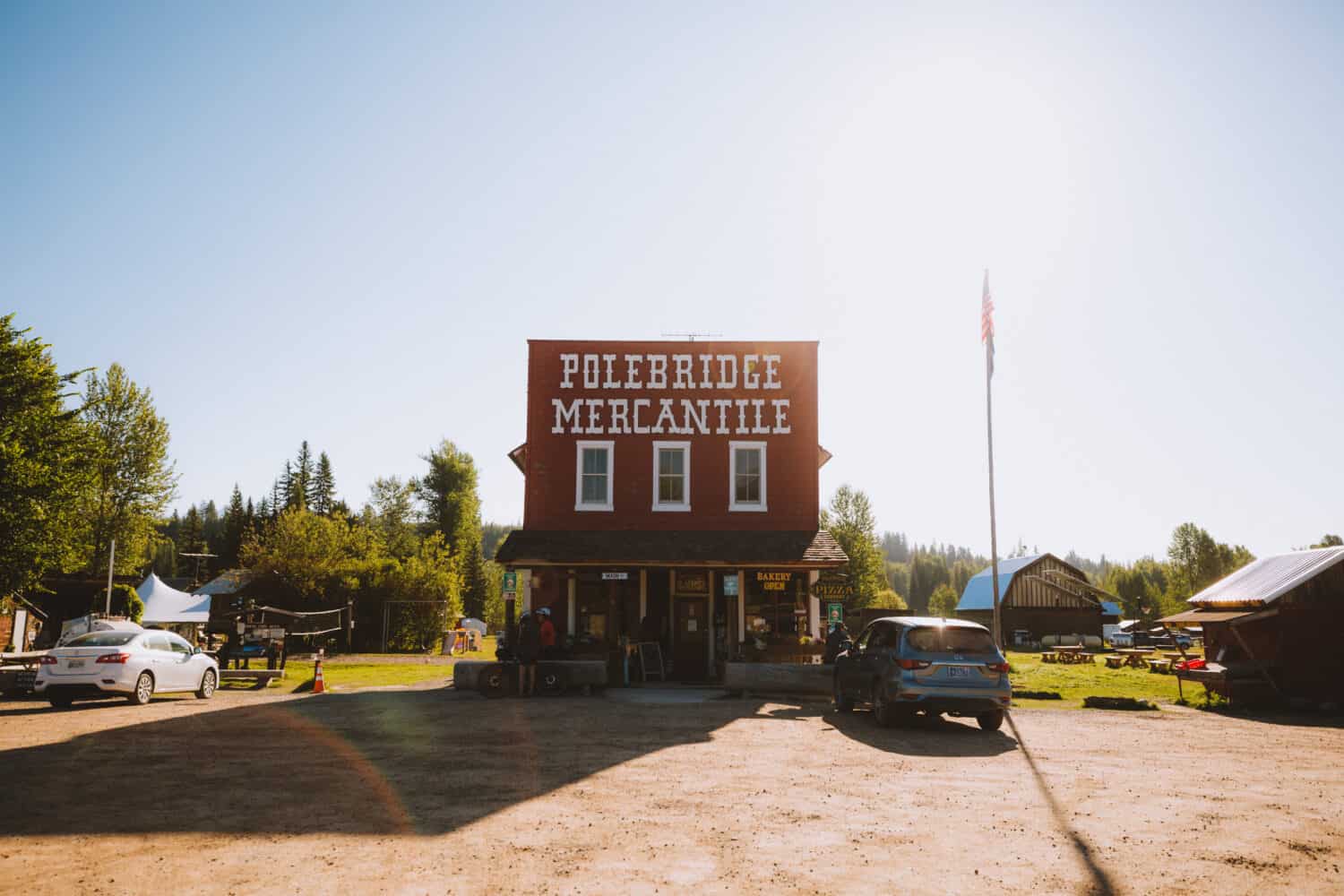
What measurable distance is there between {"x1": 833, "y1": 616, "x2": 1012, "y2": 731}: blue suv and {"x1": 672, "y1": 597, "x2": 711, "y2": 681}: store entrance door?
10.9 meters

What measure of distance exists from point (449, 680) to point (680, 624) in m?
6.87

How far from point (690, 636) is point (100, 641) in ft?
46.5

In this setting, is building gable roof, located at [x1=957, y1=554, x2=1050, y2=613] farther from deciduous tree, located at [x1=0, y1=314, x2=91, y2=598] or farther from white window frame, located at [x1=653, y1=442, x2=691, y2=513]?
deciduous tree, located at [x1=0, y1=314, x2=91, y2=598]

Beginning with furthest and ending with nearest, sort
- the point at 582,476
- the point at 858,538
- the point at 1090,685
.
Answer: the point at 858,538, the point at 582,476, the point at 1090,685

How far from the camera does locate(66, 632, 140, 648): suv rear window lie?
18.7m

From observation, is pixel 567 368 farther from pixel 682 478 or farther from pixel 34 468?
pixel 34 468

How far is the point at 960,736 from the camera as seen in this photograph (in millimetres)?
14594

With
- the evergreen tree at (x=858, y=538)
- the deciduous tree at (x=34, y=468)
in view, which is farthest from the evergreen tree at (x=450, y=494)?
the deciduous tree at (x=34, y=468)

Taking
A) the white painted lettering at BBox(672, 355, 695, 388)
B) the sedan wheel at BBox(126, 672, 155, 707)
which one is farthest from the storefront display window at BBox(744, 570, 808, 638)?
the sedan wheel at BBox(126, 672, 155, 707)

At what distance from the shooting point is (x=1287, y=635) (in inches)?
843

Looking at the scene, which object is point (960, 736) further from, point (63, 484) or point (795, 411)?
point (63, 484)

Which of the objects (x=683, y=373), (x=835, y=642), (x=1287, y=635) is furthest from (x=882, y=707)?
(x=683, y=373)

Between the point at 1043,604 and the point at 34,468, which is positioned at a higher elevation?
the point at 34,468

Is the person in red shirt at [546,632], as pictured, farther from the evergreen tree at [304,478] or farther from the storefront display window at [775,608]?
the evergreen tree at [304,478]
